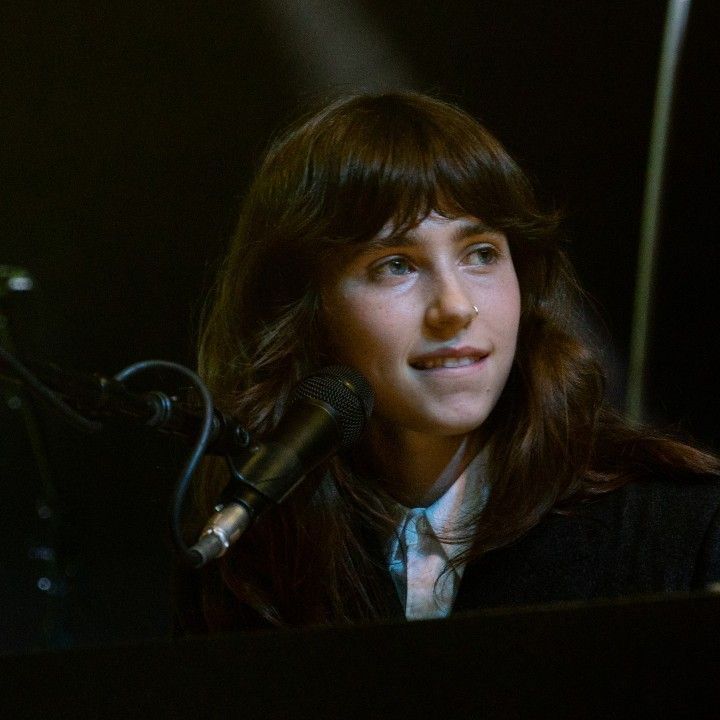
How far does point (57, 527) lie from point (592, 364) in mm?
1208

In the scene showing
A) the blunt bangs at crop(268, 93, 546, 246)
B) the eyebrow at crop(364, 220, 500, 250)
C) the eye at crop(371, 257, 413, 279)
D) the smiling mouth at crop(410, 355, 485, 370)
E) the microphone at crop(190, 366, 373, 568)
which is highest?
the blunt bangs at crop(268, 93, 546, 246)

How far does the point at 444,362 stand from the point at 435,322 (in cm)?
5

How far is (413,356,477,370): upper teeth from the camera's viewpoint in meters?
1.35

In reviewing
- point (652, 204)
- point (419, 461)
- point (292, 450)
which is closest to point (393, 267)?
point (419, 461)

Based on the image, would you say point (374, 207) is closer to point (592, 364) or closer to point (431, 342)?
point (431, 342)

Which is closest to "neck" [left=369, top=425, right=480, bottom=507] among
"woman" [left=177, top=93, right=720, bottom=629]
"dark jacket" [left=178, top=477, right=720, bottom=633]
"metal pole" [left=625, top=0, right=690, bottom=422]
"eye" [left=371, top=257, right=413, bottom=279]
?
"woman" [left=177, top=93, right=720, bottom=629]

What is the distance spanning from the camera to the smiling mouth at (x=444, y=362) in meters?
1.35

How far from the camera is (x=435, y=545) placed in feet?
4.87

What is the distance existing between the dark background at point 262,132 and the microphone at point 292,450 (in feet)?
2.66

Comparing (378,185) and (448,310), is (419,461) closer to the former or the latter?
(448,310)

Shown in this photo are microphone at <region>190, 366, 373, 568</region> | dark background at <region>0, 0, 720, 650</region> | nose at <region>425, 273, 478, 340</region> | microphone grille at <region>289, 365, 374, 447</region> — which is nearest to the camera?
microphone at <region>190, 366, 373, 568</region>

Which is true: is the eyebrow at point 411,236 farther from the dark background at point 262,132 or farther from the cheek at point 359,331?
the dark background at point 262,132

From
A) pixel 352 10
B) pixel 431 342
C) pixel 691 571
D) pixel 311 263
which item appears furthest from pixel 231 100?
pixel 691 571

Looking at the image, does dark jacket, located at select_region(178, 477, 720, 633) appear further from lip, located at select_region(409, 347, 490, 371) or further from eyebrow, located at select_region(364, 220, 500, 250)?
eyebrow, located at select_region(364, 220, 500, 250)
